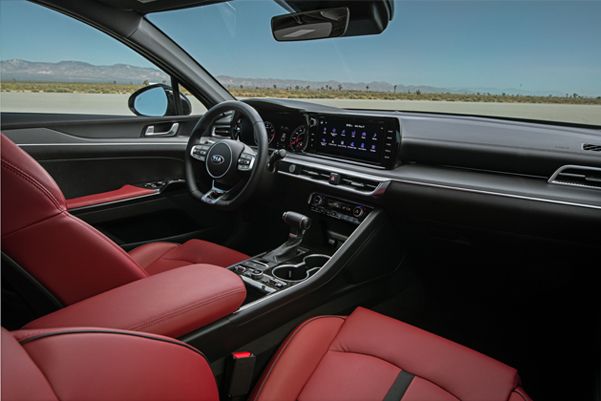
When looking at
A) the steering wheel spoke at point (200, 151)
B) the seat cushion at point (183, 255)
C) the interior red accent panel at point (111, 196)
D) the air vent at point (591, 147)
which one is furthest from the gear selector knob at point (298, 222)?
the air vent at point (591, 147)

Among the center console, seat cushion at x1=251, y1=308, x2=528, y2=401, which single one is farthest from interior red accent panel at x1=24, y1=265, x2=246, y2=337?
the center console

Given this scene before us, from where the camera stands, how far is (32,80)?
2377 mm

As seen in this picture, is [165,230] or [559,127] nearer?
[559,127]

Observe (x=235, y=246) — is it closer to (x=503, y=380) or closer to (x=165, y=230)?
(x=165, y=230)

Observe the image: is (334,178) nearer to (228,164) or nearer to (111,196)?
(228,164)

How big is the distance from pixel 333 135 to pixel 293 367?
1.26 meters

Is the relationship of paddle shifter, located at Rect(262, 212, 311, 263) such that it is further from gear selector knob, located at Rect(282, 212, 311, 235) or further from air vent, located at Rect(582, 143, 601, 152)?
air vent, located at Rect(582, 143, 601, 152)

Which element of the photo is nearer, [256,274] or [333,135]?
[256,274]

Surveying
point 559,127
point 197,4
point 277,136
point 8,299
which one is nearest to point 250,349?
point 8,299

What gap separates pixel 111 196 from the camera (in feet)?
8.38

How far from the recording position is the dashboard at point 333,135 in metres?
2.07

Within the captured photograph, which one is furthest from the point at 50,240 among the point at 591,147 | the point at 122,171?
the point at 591,147

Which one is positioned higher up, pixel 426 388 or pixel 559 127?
pixel 559 127

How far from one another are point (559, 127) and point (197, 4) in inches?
74.0
